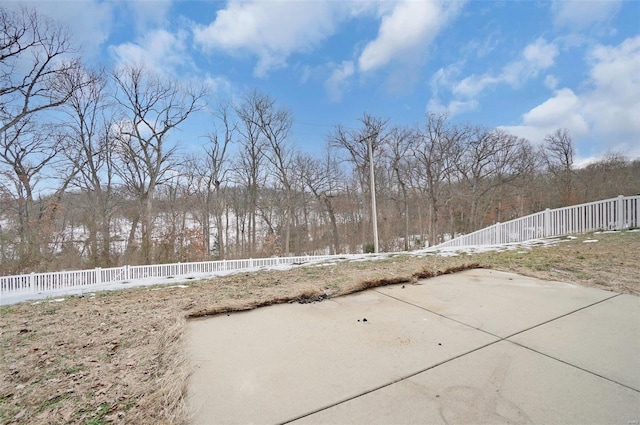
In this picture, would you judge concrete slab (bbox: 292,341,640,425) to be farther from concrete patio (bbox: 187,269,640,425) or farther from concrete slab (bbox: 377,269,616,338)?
concrete slab (bbox: 377,269,616,338)

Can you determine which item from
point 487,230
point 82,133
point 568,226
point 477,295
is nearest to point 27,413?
point 477,295

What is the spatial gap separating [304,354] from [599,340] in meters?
2.11

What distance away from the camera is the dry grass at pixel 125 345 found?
1.42 meters

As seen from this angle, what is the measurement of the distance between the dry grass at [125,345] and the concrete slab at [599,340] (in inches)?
38.1

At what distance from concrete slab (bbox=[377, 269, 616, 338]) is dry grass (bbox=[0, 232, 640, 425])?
321 mm

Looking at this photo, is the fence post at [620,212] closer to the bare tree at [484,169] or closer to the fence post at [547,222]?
the fence post at [547,222]

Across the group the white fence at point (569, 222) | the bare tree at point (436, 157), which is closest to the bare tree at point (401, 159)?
the bare tree at point (436, 157)

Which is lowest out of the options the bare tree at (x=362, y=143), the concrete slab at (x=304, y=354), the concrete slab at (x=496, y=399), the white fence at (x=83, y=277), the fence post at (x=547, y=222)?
the white fence at (x=83, y=277)

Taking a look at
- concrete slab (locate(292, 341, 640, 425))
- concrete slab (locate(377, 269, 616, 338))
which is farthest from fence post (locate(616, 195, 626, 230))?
concrete slab (locate(292, 341, 640, 425))

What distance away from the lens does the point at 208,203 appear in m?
18.6

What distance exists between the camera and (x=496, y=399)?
1.40 m

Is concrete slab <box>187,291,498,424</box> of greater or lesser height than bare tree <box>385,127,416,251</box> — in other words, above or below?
below

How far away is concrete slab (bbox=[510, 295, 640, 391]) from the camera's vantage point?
5.44 feet

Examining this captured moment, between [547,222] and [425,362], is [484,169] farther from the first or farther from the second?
[425,362]
